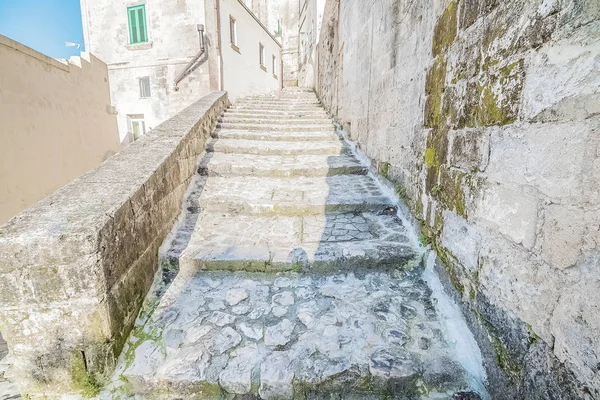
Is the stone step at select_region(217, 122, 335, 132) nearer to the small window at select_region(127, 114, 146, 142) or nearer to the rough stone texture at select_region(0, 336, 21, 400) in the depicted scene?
the rough stone texture at select_region(0, 336, 21, 400)

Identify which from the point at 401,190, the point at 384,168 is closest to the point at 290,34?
the point at 384,168

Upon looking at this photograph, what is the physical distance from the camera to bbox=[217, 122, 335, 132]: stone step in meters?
5.83

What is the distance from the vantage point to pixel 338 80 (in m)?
6.46

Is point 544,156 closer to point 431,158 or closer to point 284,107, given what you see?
point 431,158

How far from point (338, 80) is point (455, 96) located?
5.12 m

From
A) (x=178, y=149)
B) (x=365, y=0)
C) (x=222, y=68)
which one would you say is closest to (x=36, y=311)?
(x=178, y=149)

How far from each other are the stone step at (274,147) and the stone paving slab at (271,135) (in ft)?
0.68

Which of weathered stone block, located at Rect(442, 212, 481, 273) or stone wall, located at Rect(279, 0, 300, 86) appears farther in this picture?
stone wall, located at Rect(279, 0, 300, 86)

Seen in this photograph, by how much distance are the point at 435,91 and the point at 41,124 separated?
8.48 metres

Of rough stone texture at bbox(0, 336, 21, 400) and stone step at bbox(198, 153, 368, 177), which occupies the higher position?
stone step at bbox(198, 153, 368, 177)

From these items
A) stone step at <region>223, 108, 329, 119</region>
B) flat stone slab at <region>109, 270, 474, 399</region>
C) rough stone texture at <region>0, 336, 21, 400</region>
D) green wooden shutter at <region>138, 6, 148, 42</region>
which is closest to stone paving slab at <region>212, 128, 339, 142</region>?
stone step at <region>223, 108, 329, 119</region>

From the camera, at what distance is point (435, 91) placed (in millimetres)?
2094

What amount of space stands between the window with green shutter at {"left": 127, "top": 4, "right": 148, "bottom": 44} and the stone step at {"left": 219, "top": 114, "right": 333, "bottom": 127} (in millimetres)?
6989

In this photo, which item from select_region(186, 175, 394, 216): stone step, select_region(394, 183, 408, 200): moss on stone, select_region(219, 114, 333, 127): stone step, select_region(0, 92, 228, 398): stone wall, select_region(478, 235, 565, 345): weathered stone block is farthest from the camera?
select_region(219, 114, 333, 127): stone step
